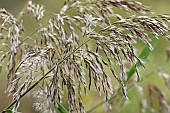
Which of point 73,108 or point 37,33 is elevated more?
point 37,33

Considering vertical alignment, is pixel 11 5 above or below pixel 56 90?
above

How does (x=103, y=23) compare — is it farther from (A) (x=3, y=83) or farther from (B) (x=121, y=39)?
(A) (x=3, y=83)

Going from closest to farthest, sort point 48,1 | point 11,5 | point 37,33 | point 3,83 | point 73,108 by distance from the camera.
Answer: point 73,108 → point 37,33 → point 3,83 → point 11,5 → point 48,1

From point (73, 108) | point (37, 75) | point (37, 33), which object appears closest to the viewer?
point (73, 108)

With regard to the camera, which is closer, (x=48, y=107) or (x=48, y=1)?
(x=48, y=107)

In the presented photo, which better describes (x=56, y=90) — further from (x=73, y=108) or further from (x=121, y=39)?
(x=121, y=39)

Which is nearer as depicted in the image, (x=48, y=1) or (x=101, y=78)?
(x=101, y=78)

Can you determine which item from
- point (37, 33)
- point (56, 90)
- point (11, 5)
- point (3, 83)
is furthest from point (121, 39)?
point (11, 5)

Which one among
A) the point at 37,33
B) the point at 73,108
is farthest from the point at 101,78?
the point at 37,33

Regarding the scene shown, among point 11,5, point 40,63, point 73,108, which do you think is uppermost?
point 11,5
